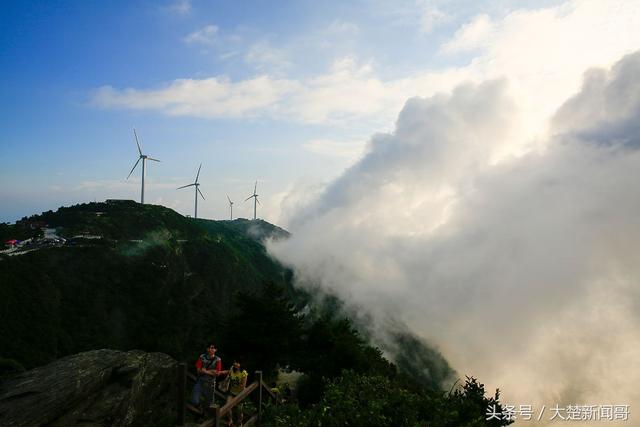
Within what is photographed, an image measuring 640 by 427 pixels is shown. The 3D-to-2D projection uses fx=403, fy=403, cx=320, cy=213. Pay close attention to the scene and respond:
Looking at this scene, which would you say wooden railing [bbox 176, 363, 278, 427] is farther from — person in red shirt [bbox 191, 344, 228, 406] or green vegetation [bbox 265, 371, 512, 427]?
green vegetation [bbox 265, 371, 512, 427]

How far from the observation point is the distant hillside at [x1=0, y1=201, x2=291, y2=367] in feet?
205

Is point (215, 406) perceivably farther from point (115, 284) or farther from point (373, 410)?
point (115, 284)

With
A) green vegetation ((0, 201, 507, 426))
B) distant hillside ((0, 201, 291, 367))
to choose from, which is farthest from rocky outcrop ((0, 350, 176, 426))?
distant hillside ((0, 201, 291, 367))

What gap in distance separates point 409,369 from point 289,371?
113260 mm

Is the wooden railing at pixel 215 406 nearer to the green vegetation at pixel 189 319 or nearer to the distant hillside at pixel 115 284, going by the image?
the green vegetation at pixel 189 319

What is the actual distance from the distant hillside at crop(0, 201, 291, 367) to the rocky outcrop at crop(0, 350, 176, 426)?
2894cm

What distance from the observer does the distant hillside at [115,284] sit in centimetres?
6241

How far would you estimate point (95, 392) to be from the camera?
44.0 ft

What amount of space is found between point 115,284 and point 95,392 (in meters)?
80.3

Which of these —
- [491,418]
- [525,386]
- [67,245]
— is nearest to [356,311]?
[525,386]

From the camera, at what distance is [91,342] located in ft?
218

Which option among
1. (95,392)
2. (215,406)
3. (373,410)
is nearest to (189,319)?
(95,392)

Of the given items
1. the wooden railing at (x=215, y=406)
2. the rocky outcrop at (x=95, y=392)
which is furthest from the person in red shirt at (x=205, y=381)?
the rocky outcrop at (x=95, y=392)

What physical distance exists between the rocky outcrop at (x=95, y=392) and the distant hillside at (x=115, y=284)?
94.9 feet
